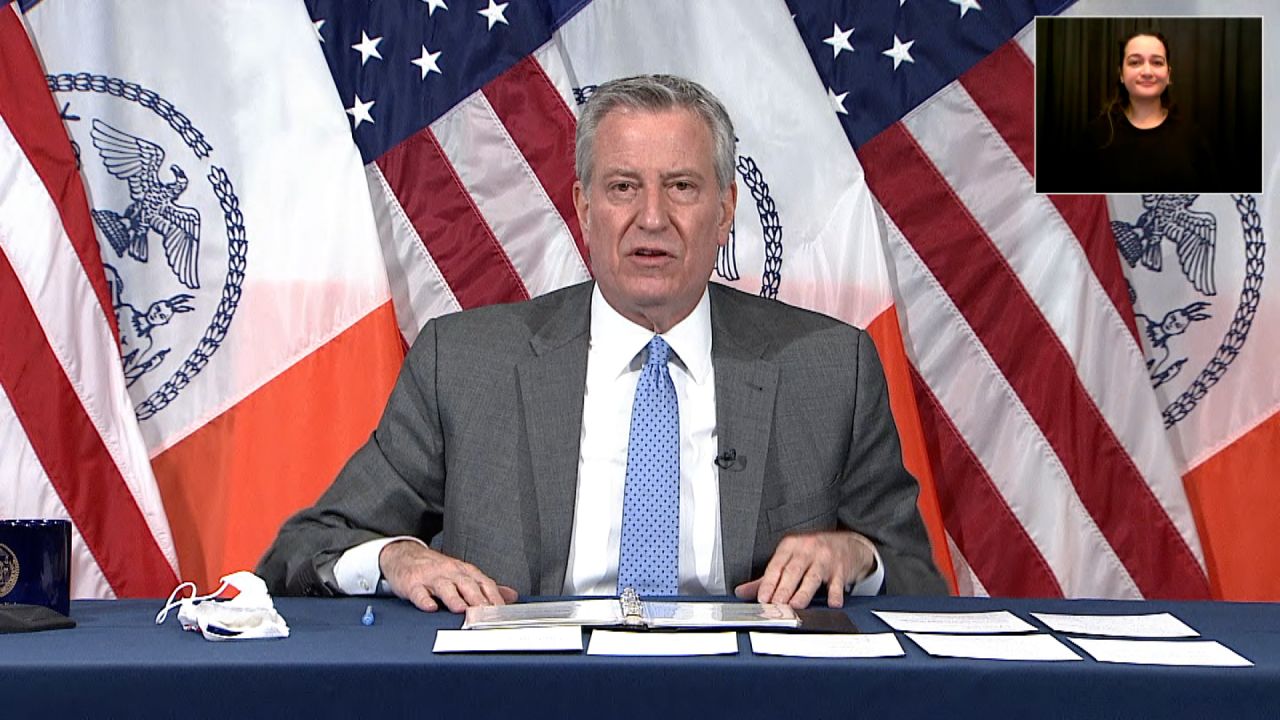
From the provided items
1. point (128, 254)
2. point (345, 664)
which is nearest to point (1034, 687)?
point (345, 664)

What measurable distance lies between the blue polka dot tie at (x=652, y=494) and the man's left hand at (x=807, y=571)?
273mm

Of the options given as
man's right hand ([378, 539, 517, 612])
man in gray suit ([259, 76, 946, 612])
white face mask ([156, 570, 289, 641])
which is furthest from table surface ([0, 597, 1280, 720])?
man in gray suit ([259, 76, 946, 612])

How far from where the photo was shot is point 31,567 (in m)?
1.79

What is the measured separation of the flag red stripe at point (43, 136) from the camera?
3.23m

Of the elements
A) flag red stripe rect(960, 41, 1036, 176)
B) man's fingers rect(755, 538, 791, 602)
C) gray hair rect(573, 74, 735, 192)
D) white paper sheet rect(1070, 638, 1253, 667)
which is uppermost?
flag red stripe rect(960, 41, 1036, 176)

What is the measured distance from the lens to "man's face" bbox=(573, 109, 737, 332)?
2.54 meters

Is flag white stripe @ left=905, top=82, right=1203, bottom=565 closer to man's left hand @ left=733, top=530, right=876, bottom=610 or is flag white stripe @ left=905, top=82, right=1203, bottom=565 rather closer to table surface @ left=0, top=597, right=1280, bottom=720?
man's left hand @ left=733, top=530, right=876, bottom=610

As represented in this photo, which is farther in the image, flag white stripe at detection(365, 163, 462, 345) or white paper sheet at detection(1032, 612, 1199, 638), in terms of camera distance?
flag white stripe at detection(365, 163, 462, 345)

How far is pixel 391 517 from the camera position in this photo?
2.48 meters

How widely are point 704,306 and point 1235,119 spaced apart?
5.77 feet

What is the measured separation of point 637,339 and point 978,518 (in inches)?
53.6

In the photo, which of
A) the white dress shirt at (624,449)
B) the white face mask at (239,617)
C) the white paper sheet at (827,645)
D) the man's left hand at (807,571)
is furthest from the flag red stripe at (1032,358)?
the white face mask at (239,617)

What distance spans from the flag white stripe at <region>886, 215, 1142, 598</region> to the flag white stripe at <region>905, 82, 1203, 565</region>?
0.18 m

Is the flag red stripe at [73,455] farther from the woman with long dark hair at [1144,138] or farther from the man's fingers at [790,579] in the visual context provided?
the woman with long dark hair at [1144,138]
